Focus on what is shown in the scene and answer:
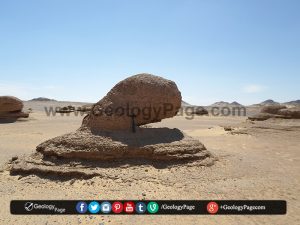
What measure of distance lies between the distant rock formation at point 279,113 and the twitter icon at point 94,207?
1450 cm

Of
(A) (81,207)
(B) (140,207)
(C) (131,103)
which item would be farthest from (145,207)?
(C) (131,103)

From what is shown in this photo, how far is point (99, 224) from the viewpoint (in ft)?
15.1

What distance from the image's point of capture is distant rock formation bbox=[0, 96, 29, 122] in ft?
65.5

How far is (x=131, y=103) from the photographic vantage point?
797 centimetres

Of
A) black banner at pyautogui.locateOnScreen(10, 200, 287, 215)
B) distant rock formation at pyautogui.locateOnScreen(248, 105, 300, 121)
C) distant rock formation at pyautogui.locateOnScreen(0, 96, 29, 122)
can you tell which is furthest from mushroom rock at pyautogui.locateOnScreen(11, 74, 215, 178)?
distant rock formation at pyautogui.locateOnScreen(0, 96, 29, 122)

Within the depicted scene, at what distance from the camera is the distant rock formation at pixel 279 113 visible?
647 inches

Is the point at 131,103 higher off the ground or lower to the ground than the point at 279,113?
higher

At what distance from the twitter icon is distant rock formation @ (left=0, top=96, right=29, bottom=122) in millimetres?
17276

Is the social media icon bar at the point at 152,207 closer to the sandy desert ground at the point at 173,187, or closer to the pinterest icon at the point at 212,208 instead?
the sandy desert ground at the point at 173,187

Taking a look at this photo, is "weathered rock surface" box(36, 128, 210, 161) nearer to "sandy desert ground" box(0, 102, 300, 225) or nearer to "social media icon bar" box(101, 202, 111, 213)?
"sandy desert ground" box(0, 102, 300, 225)

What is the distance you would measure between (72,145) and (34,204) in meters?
2.38

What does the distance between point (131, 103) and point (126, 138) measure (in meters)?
1.03

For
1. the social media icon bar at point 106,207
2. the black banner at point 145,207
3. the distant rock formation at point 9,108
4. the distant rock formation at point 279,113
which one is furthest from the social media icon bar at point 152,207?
the distant rock formation at point 9,108

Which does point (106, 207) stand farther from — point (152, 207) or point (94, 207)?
point (152, 207)
